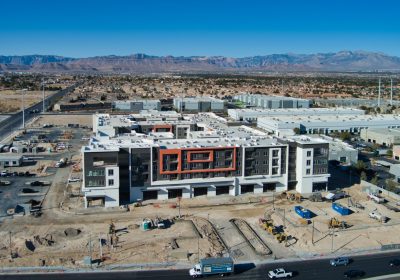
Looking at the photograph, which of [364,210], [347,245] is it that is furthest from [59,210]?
[364,210]

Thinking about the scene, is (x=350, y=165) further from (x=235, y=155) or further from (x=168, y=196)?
(x=168, y=196)

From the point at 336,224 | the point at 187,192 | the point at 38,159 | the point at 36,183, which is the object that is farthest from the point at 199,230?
the point at 38,159

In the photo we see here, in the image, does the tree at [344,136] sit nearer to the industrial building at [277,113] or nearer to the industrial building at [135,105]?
the industrial building at [277,113]

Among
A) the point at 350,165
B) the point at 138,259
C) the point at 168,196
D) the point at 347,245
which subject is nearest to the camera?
the point at 138,259

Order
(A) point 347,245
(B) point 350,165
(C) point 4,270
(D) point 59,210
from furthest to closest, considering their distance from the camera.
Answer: (B) point 350,165, (D) point 59,210, (A) point 347,245, (C) point 4,270

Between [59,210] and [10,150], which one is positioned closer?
[59,210]

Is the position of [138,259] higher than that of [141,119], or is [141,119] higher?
[141,119]
